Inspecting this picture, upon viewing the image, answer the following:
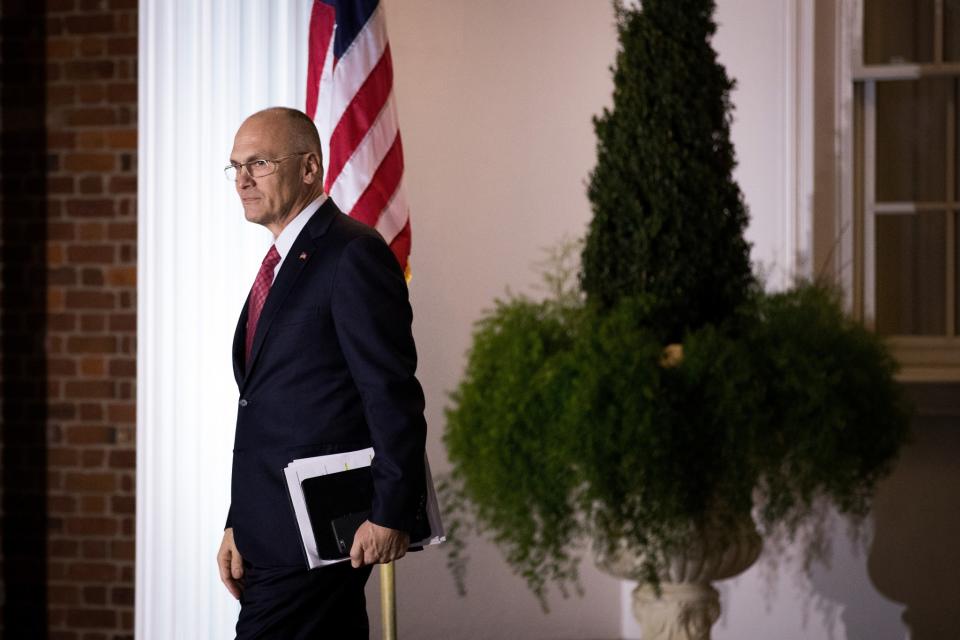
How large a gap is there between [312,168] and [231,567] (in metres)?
0.92

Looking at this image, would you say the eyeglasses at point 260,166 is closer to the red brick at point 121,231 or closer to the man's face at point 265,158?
the man's face at point 265,158

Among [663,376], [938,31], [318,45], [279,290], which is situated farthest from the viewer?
[938,31]

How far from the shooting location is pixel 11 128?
4.35 meters

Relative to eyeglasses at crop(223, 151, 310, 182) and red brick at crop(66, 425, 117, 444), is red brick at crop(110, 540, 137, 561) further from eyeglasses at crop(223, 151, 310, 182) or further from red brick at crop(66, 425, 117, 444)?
eyeglasses at crop(223, 151, 310, 182)

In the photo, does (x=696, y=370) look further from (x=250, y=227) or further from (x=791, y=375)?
(x=250, y=227)

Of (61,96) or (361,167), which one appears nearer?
(361,167)

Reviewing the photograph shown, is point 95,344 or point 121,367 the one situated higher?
point 95,344

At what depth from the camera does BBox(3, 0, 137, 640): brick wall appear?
428cm

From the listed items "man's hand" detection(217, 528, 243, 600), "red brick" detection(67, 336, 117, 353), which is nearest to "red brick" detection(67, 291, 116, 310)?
"red brick" detection(67, 336, 117, 353)

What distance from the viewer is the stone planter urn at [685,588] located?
200cm

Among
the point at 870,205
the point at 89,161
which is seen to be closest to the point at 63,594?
the point at 89,161

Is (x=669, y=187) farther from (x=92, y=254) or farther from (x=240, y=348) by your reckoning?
(x=92, y=254)

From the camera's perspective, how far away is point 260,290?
7.20 ft

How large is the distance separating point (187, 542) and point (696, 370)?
1910 millimetres
